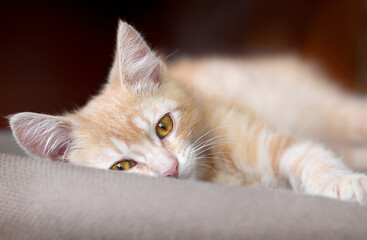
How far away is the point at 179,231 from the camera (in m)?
0.66

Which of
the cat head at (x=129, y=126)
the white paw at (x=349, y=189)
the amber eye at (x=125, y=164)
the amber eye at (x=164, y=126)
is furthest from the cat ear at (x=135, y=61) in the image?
the white paw at (x=349, y=189)

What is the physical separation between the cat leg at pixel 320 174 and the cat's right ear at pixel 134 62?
1.64 ft

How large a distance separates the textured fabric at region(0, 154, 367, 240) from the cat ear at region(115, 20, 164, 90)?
452 mm

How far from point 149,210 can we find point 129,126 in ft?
1.20

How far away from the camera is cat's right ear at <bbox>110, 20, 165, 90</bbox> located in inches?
41.7

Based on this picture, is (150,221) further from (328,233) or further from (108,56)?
(108,56)

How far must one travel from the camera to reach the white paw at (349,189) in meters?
0.81

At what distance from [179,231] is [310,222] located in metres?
0.25

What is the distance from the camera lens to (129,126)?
0.99 meters

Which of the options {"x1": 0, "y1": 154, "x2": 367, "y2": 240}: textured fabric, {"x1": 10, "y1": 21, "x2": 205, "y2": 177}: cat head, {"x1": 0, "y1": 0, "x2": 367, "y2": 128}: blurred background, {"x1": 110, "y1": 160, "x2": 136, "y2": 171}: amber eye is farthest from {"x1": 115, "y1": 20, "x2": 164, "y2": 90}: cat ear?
{"x1": 0, "y1": 0, "x2": 367, "y2": 128}: blurred background

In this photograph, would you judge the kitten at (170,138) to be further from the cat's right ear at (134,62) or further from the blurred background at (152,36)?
the blurred background at (152,36)

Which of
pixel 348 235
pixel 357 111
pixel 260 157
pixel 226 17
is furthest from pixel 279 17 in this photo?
pixel 348 235

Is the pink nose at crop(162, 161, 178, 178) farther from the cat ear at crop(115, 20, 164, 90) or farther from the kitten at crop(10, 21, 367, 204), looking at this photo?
the cat ear at crop(115, 20, 164, 90)

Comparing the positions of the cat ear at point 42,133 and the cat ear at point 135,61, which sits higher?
the cat ear at point 135,61
